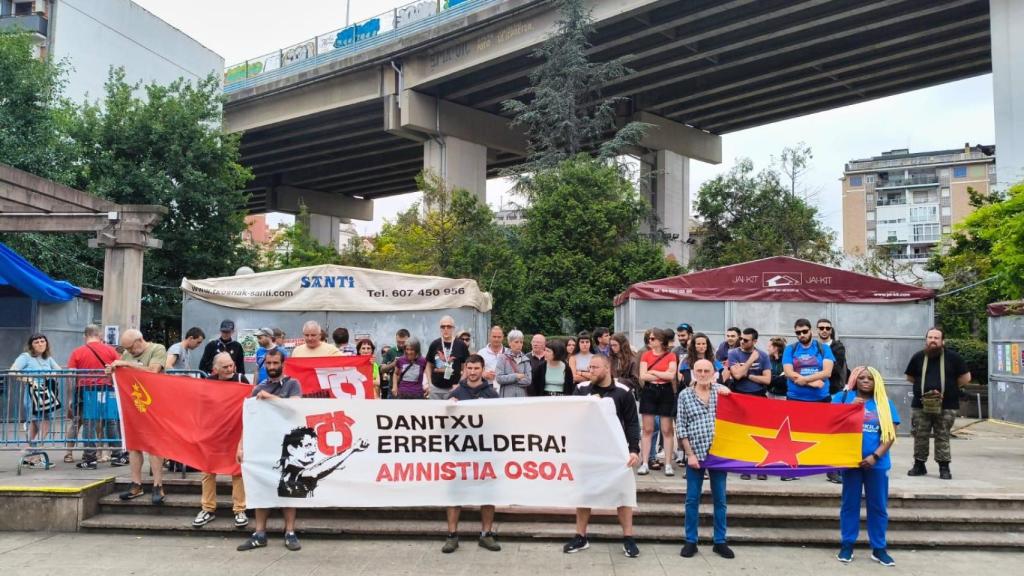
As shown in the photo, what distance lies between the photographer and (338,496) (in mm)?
7859

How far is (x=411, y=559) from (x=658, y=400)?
370 centimetres

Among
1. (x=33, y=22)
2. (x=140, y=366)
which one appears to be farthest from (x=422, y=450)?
(x=33, y=22)

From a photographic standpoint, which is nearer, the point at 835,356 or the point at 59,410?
the point at 59,410

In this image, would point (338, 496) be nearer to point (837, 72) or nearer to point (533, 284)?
point (533, 284)

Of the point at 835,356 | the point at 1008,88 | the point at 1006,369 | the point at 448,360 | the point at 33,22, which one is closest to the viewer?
the point at 448,360

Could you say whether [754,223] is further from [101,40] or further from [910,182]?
[910,182]

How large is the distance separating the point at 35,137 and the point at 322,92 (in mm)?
20257

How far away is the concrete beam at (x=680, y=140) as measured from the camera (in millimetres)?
44469

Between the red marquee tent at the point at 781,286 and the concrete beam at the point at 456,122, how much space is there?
2567 centimetres

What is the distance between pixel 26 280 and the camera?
1488 centimetres

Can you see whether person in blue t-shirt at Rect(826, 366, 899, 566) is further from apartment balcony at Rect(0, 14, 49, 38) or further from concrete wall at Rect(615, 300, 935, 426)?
apartment balcony at Rect(0, 14, 49, 38)

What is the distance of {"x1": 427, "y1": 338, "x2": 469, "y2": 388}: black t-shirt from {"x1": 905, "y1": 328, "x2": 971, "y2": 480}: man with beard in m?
5.80

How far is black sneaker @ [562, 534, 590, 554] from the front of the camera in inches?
302

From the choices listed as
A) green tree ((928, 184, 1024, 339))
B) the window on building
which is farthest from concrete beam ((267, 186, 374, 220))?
the window on building
